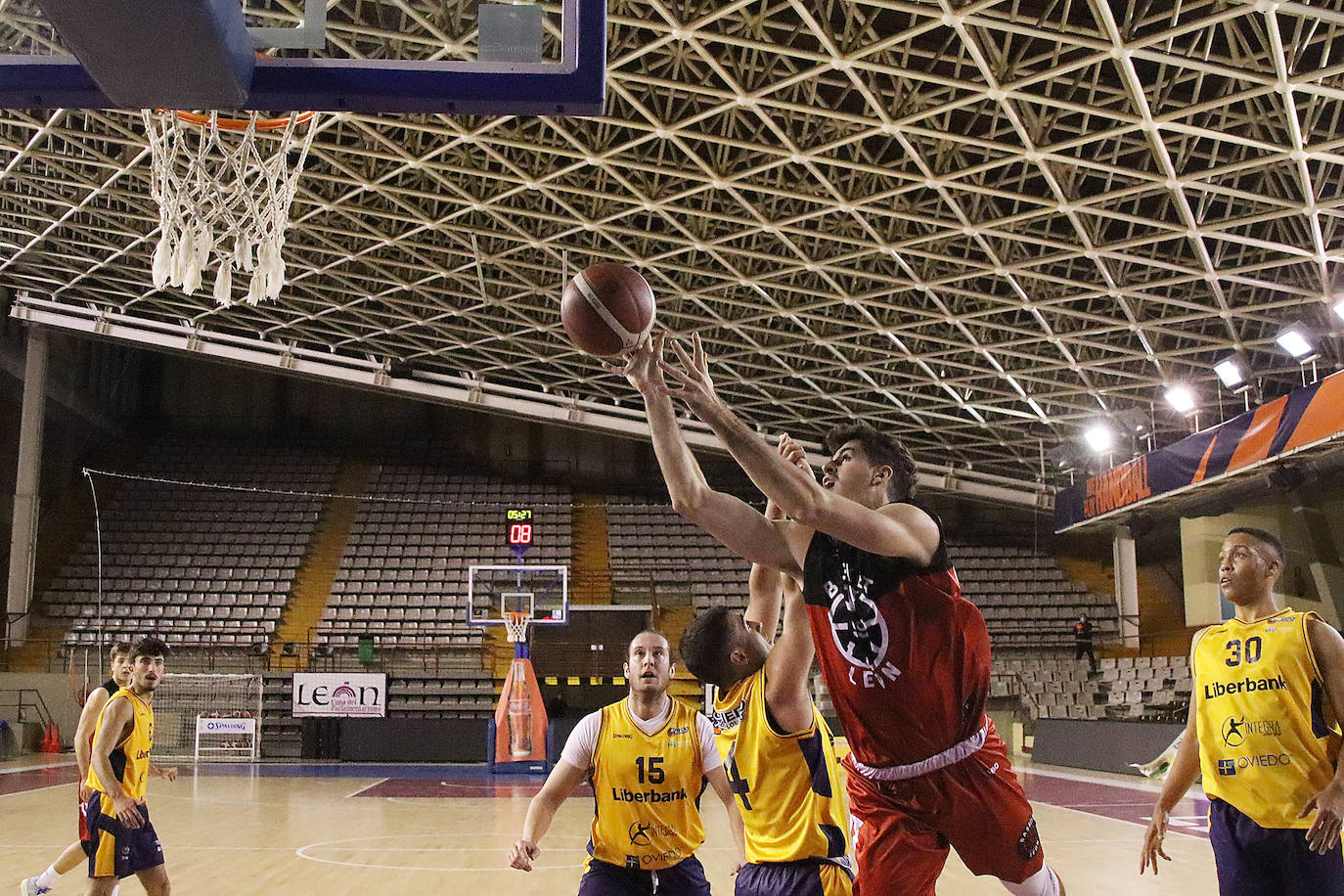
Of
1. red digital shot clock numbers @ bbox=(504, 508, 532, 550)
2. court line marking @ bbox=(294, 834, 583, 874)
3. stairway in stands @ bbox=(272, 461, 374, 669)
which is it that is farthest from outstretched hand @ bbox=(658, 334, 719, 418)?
stairway in stands @ bbox=(272, 461, 374, 669)

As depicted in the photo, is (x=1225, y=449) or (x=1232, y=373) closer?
(x=1232, y=373)

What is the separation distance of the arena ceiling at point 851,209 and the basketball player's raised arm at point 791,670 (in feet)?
27.2

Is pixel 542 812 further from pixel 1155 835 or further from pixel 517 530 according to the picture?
pixel 517 530

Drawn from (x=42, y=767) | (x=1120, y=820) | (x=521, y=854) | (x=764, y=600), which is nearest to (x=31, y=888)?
(x=521, y=854)

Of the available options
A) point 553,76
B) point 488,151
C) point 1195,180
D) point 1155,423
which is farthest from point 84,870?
point 1155,423

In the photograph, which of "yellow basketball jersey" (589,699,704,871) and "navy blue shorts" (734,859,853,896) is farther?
"yellow basketball jersey" (589,699,704,871)

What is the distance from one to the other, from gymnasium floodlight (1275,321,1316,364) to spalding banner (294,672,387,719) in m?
15.6

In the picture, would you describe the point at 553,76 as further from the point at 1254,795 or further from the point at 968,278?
the point at 968,278

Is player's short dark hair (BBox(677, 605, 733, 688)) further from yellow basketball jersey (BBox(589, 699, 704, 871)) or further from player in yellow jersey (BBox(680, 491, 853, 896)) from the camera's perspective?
yellow basketball jersey (BBox(589, 699, 704, 871))

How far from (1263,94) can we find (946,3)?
4.51m

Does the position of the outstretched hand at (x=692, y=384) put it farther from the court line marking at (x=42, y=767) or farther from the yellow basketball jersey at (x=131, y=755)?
the court line marking at (x=42, y=767)

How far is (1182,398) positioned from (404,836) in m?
14.4

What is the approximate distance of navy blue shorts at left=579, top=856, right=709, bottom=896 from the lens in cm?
427

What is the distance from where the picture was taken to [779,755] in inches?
152
